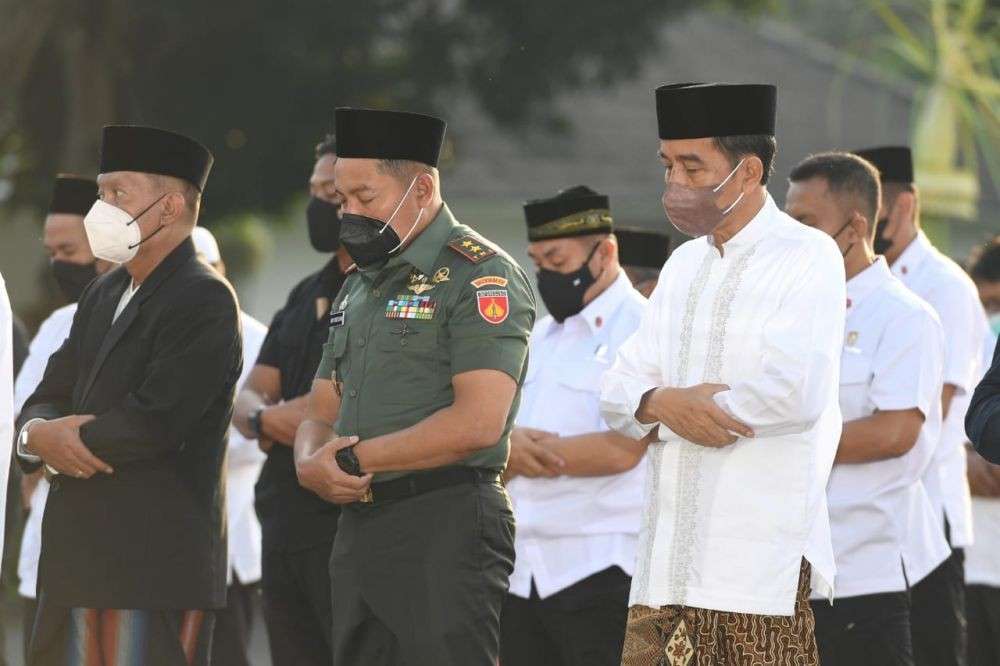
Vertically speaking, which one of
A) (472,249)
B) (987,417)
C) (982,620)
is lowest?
(982,620)

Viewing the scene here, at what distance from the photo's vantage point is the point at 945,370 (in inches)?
273

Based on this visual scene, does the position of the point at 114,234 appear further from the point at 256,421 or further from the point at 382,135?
the point at 382,135

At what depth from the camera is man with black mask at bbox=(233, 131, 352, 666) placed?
257 inches

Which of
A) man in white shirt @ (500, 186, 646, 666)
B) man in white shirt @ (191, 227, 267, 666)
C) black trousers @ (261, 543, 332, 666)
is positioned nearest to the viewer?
man in white shirt @ (500, 186, 646, 666)

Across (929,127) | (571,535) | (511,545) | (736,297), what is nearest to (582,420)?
(571,535)

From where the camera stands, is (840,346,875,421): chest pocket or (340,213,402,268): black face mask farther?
(840,346,875,421): chest pocket

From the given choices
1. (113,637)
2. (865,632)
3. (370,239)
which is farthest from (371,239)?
(865,632)

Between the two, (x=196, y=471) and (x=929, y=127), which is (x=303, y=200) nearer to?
(x=929, y=127)

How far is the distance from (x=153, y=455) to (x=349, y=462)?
954 mm

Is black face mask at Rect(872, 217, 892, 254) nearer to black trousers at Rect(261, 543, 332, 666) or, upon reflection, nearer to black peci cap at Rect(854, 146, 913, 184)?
black peci cap at Rect(854, 146, 913, 184)

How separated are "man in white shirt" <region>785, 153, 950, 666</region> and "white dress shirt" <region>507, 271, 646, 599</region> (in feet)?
2.49

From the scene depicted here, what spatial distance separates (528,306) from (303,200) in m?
12.1

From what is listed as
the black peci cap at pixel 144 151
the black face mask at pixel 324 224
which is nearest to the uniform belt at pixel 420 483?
the black peci cap at pixel 144 151

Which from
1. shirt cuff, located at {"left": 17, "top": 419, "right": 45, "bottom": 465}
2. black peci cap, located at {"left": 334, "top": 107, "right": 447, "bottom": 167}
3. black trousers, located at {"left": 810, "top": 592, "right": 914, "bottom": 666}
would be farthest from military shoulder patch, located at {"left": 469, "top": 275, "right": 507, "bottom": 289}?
black trousers, located at {"left": 810, "top": 592, "right": 914, "bottom": 666}
